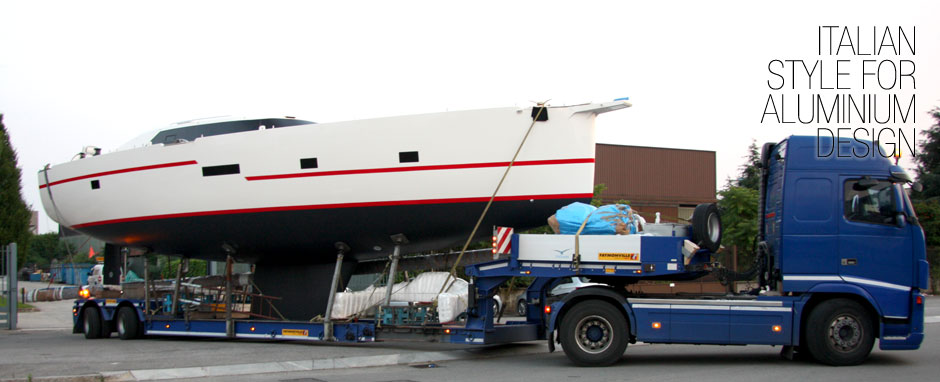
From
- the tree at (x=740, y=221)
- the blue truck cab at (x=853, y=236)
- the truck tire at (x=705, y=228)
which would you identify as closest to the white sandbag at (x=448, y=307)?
the truck tire at (x=705, y=228)

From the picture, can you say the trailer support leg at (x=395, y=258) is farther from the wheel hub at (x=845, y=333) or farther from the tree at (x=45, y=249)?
the tree at (x=45, y=249)

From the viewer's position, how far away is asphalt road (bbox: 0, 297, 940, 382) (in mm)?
8500

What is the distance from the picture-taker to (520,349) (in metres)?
11.7

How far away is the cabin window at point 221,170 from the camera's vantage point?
11.4m

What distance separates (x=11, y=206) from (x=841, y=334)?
2807 centimetres

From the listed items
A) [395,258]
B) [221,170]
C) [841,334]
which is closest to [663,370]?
[841,334]

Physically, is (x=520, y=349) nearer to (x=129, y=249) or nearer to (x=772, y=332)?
(x=772, y=332)

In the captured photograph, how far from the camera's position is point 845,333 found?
885cm

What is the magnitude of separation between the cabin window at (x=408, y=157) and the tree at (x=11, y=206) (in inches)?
875

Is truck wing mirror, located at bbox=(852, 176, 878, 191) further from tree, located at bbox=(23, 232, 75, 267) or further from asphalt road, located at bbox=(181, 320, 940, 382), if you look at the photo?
tree, located at bbox=(23, 232, 75, 267)

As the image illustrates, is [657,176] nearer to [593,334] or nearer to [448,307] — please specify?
[448,307]

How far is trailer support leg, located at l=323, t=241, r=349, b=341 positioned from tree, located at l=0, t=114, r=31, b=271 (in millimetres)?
20549

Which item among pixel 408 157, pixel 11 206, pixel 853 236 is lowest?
pixel 853 236

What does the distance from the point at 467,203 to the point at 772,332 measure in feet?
13.8
